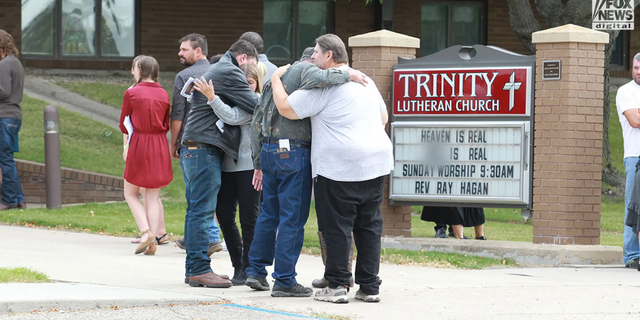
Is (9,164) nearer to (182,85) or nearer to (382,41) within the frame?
(182,85)

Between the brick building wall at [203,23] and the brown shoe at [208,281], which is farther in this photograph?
the brick building wall at [203,23]

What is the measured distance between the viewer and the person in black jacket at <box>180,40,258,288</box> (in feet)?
23.7

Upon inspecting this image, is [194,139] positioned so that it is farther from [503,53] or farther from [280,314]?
[503,53]

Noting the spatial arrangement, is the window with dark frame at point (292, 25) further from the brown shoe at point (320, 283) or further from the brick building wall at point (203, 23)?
the brown shoe at point (320, 283)

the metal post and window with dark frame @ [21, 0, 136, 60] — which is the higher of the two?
window with dark frame @ [21, 0, 136, 60]

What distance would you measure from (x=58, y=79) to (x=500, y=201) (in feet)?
42.3

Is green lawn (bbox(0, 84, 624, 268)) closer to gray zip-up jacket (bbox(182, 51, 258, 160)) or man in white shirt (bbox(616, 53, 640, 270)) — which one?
man in white shirt (bbox(616, 53, 640, 270))

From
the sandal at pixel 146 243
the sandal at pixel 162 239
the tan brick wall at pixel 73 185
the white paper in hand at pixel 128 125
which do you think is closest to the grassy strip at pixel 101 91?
the tan brick wall at pixel 73 185

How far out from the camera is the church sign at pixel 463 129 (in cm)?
965

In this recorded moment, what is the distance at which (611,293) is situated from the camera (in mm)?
7379

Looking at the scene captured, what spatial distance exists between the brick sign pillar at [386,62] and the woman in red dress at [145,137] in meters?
2.11

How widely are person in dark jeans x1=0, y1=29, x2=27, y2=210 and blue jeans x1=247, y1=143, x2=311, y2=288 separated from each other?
6503mm

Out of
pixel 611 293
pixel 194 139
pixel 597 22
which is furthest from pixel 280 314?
pixel 597 22

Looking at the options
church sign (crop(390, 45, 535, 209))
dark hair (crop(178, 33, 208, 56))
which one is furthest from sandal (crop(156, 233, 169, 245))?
church sign (crop(390, 45, 535, 209))
